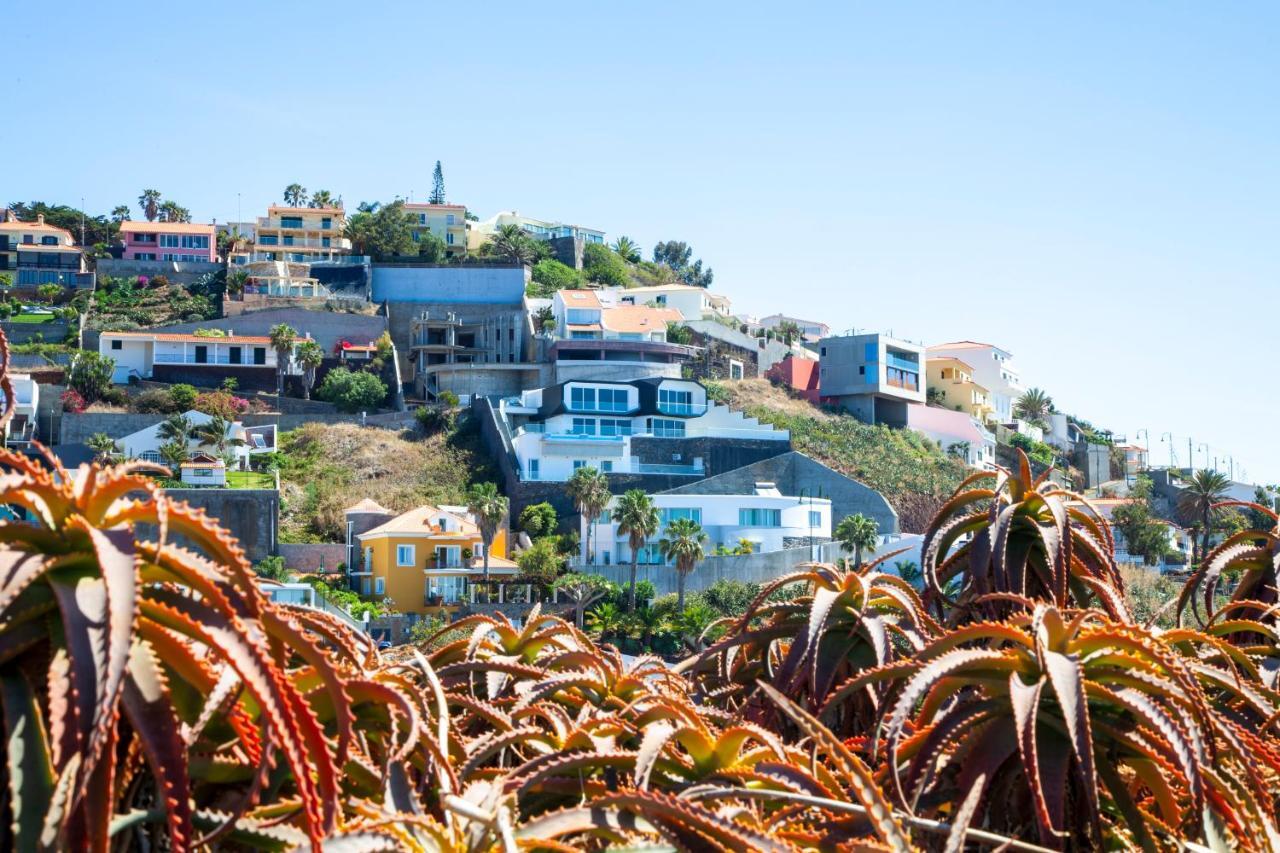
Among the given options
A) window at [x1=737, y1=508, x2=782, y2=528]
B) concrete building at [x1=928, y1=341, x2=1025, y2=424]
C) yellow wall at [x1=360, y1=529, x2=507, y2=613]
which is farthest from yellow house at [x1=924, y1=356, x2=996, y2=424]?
yellow wall at [x1=360, y1=529, x2=507, y2=613]

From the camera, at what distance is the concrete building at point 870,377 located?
110562 millimetres

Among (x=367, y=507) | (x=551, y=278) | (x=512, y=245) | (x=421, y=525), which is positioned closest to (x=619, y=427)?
(x=367, y=507)

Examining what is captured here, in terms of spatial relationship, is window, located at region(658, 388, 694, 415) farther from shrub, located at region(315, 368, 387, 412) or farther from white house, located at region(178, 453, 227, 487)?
white house, located at region(178, 453, 227, 487)

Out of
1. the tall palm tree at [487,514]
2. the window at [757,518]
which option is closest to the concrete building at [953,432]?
the window at [757,518]

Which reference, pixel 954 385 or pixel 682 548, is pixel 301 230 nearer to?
pixel 954 385

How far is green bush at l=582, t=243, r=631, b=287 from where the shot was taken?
139750 mm

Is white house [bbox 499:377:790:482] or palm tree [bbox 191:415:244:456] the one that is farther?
palm tree [bbox 191:415:244:456]

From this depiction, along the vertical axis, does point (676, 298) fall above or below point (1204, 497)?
above

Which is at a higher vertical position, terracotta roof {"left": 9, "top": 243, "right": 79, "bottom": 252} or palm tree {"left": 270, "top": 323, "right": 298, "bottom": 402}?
terracotta roof {"left": 9, "top": 243, "right": 79, "bottom": 252}

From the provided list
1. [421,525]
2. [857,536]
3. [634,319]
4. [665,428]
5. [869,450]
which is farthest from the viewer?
[634,319]

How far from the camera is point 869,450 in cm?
10262

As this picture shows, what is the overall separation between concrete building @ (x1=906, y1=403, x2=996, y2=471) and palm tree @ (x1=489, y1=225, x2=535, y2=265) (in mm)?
28618

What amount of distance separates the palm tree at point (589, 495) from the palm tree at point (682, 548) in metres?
4.10

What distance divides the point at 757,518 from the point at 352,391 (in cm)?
2941
